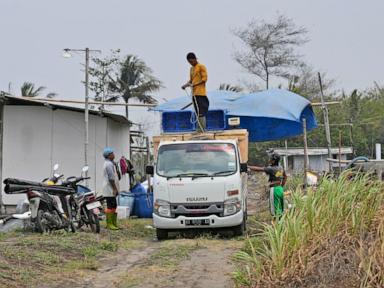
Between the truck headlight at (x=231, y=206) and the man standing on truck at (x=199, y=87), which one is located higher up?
the man standing on truck at (x=199, y=87)

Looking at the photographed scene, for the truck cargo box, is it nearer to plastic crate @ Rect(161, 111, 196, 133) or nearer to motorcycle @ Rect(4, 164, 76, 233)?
plastic crate @ Rect(161, 111, 196, 133)

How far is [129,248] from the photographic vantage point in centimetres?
1069

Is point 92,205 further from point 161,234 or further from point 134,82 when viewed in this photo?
point 134,82

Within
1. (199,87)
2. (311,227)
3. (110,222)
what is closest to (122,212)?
(110,222)

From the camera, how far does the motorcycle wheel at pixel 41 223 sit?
1094 centimetres

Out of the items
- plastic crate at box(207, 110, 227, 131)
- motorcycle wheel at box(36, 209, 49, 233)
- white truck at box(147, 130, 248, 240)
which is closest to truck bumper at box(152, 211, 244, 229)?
white truck at box(147, 130, 248, 240)

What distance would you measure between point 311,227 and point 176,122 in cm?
757

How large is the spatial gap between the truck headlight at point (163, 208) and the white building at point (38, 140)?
26.0 feet

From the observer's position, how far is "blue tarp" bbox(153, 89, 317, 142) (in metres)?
14.8

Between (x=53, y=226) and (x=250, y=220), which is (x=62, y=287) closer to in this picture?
(x=53, y=226)

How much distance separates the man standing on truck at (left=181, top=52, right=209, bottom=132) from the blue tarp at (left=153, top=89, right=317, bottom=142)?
3.48 feet

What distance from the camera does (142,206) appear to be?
51.9ft

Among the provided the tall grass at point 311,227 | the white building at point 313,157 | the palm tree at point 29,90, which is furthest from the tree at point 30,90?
the tall grass at point 311,227

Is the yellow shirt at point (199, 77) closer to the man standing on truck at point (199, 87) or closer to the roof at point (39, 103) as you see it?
the man standing on truck at point (199, 87)
